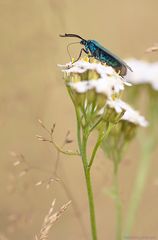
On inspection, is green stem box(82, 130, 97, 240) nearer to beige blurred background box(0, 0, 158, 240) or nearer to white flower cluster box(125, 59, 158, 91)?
beige blurred background box(0, 0, 158, 240)

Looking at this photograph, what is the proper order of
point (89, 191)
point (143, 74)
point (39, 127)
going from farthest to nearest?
point (39, 127) → point (143, 74) → point (89, 191)

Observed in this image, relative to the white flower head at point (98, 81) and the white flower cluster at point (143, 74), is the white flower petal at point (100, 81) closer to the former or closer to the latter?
the white flower head at point (98, 81)

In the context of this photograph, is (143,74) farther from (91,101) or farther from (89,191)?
(89,191)

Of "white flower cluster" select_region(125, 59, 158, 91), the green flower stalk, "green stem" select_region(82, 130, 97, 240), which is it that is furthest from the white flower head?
"white flower cluster" select_region(125, 59, 158, 91)

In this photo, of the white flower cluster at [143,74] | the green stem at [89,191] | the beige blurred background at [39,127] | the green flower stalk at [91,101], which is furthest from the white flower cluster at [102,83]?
the white flower cluster at [143,74]

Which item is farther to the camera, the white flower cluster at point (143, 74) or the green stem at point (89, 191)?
the white flower cluster at point (143, 74)

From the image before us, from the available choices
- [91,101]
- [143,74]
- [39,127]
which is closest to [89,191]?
[91,101]
